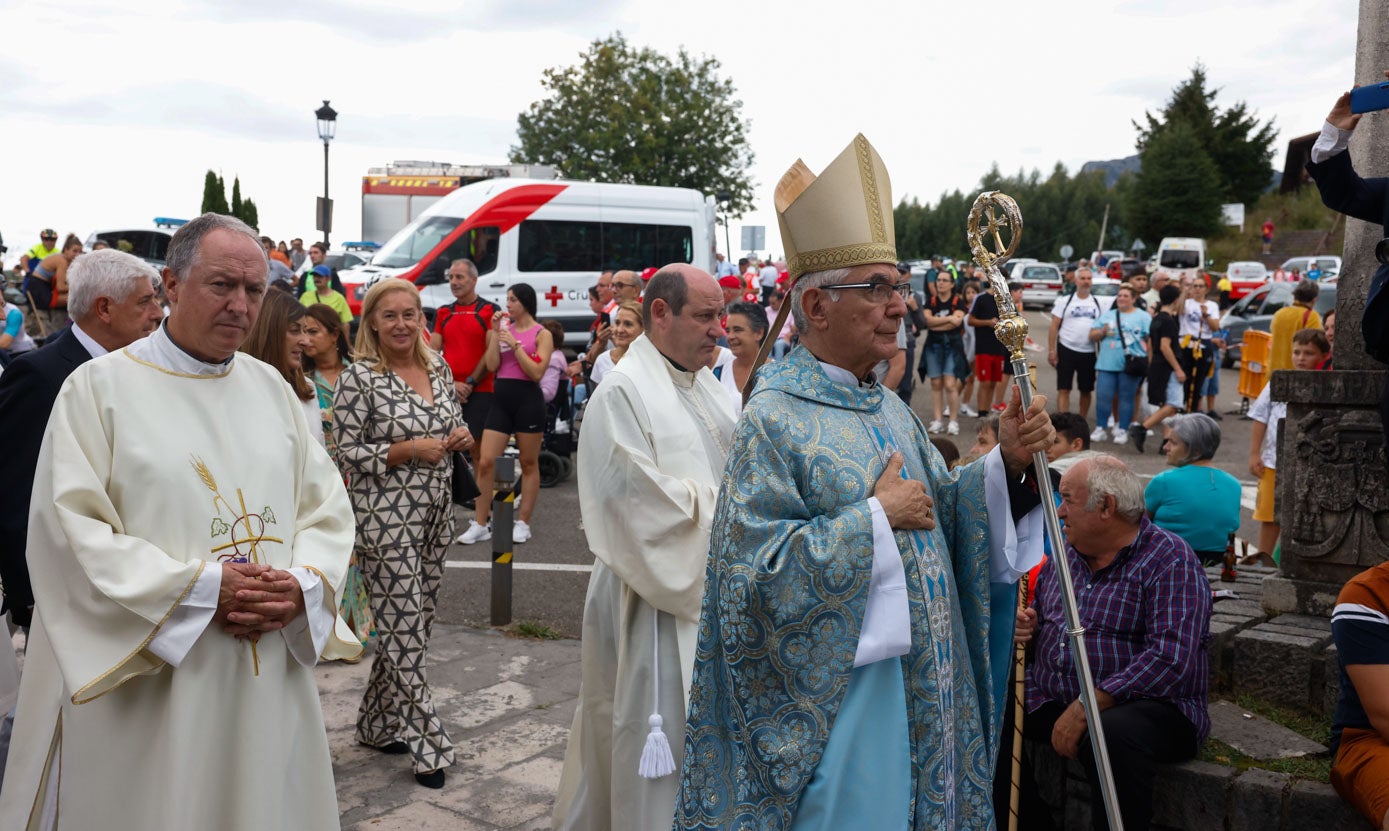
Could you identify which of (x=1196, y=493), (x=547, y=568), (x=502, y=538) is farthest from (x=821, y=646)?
(x=547, y=568)

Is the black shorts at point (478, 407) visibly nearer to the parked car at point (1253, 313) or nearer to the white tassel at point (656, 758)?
the white tassel at point (656, 758)

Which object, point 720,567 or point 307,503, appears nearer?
point 720,567

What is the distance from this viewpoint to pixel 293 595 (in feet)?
10.7

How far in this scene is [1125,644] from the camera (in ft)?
14.1

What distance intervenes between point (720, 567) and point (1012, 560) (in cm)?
74

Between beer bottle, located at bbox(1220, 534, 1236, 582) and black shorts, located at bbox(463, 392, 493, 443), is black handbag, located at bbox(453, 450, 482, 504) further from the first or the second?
black shorts, located at bbox(463, 392, 493, 443)

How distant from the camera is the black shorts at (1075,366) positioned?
537 inches

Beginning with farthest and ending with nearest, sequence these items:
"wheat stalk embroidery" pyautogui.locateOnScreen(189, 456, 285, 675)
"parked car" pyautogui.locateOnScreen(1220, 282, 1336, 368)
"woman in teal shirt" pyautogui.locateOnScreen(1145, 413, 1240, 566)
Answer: "parked car" pyautogui.locateOnScreen(1220, 282, 1336, 368) → "woman in teal shirt" pyautogui.locateOnScreen(1145, 413, 1240, 566) → "wheat stalk embroidery" pyautogui.locateOnScreen(189, 456, 285, 675)

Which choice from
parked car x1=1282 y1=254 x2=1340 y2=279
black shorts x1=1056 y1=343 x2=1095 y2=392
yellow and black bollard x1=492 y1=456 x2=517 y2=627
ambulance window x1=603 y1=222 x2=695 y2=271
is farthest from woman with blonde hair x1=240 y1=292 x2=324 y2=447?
parked car x1=1282 y1=254 x2=1340 y2=279

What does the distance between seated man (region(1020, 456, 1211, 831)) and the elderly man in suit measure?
3.22 metres

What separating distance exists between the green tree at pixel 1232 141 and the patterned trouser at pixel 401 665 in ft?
216

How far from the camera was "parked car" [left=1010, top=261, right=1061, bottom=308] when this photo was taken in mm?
40938

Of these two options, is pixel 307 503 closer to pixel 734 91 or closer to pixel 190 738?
pixel 190 738

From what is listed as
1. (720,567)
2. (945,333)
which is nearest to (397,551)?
(720,567)
